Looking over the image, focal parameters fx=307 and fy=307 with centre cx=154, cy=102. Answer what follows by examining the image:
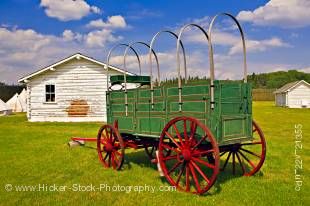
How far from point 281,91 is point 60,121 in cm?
3538

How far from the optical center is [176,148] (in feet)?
21.4

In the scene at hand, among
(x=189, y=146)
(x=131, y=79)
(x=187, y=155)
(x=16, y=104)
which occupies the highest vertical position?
(x=131, y=79)

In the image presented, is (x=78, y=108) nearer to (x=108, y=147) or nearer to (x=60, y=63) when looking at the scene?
(x=60, y=63)

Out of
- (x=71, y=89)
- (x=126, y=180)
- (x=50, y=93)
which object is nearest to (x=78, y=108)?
(x=71, y=89)

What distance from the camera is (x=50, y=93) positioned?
22094 mm

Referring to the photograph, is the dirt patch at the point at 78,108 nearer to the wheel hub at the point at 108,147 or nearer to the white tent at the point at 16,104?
the wheel hub at the point at 108,147

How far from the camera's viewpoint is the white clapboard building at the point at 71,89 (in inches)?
846

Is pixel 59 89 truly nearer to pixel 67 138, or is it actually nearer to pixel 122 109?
pixel 67 138

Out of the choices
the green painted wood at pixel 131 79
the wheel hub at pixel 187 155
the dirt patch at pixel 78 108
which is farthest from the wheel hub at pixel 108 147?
the dirt patch at pixel 78 108

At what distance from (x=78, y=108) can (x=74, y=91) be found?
1.24m

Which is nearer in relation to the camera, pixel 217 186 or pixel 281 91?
pixel 217 186

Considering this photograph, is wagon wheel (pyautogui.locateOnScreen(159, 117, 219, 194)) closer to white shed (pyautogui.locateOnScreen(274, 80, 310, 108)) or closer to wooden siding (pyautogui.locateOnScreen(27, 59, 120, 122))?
wooden siding (pyautogui.locateOnScreen(27, 59, 120, 122))

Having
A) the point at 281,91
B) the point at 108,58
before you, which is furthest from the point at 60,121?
the point at 281,91

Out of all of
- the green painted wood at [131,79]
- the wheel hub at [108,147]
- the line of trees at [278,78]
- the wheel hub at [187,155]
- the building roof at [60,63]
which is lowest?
the wheel hub at [108,147]
